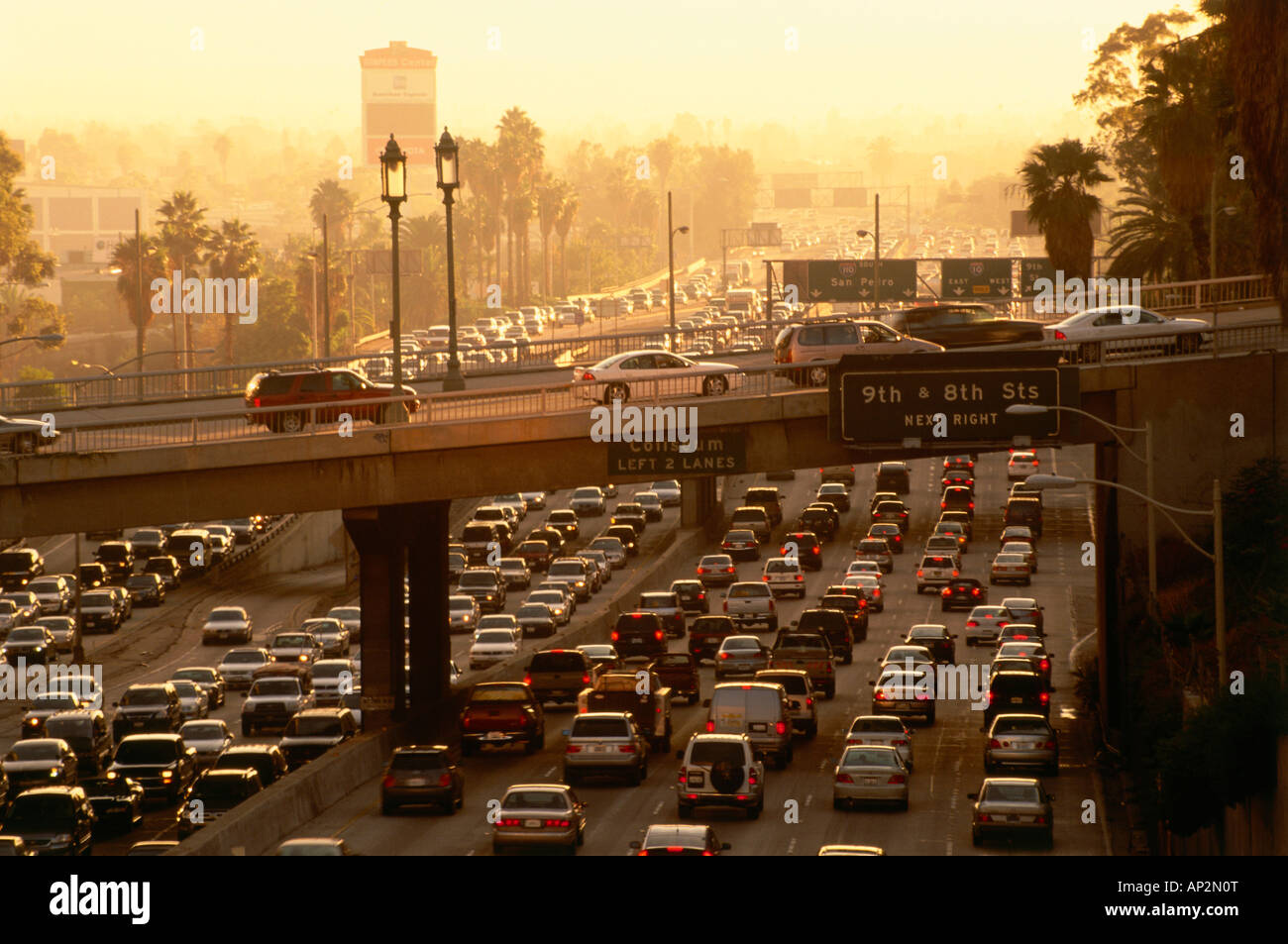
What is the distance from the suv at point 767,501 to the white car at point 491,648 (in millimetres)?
29201

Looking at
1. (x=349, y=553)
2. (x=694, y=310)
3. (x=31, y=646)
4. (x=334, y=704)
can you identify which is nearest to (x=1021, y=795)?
(x=334, y=704)

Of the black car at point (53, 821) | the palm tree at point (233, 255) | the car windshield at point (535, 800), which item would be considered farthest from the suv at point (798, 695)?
the palm tree at point (233, 255)

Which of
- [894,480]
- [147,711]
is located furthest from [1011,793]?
[894,480]

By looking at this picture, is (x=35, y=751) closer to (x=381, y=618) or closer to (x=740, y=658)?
(x=381, y=618)

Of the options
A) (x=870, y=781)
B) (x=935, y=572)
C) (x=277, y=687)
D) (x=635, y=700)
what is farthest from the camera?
(x=935, y=572)

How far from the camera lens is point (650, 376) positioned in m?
40.2

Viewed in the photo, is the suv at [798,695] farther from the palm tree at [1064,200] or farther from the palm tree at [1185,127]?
the palm tree at [1064,200]

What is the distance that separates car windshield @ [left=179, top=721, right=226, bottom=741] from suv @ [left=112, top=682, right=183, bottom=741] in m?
2.75

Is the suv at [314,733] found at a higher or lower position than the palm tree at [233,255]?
lower

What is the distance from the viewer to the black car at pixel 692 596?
213ft

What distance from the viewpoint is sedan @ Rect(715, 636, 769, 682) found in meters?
49.4

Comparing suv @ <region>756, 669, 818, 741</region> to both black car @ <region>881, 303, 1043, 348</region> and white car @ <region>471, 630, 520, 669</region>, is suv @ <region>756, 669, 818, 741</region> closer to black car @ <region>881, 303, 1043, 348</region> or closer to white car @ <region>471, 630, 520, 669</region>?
black car @ <region>881, 303, 1043, 348</region>

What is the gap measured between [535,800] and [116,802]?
31.8 ft

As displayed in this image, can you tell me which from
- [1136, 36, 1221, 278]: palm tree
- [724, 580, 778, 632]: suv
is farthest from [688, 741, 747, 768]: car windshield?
[1136, 36, 1221, 278]: palm tree
